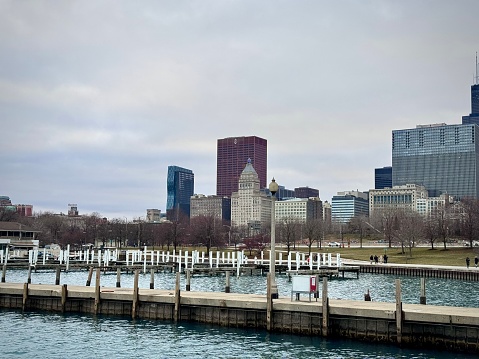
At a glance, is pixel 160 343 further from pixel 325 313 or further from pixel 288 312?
pixel 325 313

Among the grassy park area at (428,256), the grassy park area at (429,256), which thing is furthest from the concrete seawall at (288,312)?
the grassy park area at (429,256)

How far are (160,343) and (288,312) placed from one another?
701 cm

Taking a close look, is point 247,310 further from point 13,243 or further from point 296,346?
point 13,243

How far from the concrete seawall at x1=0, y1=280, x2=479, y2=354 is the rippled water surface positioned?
0.62 m

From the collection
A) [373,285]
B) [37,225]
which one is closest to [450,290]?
[373,285]

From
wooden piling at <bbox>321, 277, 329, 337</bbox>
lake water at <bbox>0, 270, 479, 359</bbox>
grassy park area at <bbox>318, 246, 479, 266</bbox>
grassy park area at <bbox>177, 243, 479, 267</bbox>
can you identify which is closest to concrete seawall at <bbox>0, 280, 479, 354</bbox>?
wooden piling at <bbox>321, 277, 329, 337</bbox>

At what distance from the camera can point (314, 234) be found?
157m

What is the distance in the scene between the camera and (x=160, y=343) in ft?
107

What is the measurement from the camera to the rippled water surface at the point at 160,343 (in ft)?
98.2

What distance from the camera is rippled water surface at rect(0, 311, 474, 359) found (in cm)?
2992

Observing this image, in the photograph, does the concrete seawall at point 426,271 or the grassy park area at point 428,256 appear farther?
the grassy park area at point 428,256

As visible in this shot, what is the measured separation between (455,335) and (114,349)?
16.7 meters

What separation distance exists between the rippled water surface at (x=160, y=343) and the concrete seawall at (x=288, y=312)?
2.05ft

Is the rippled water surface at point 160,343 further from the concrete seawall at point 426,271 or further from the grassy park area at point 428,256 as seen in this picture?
the grassy park area at point 428,256
